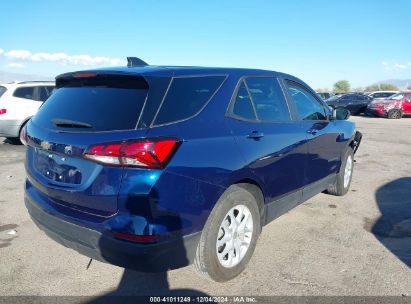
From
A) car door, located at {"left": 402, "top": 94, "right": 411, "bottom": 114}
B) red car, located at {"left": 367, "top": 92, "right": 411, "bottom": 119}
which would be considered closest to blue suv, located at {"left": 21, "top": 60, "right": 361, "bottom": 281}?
red car, located at {"left": 367, "top": 92, "right": 411, "bottom": 119}

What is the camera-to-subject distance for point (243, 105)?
326cm

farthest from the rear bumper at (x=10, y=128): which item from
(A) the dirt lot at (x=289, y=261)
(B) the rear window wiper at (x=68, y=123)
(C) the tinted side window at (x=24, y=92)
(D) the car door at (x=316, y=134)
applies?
(D) the car door at (x=316, y=134)

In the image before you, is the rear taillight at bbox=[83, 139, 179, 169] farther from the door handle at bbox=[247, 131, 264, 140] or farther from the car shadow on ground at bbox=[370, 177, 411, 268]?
the car shadow on ground at bbox=[370, 177, 411, 268]

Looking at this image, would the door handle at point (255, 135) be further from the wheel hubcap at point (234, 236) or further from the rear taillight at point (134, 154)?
the rear taillight at point (134, 154)

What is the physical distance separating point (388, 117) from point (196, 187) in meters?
21.4

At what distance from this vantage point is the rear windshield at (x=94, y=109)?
99.2 inches

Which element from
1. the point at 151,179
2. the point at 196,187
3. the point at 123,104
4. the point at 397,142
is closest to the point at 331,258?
the point at 196,187

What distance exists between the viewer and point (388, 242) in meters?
3.94

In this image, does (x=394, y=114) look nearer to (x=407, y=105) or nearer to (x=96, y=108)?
(x=407, y=105)

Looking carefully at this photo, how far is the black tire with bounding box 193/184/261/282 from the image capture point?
9.22 ft

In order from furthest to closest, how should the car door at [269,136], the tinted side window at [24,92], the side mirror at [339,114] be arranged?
the tinted side window at [24,92]
the side mirror at [339,114]
the car door at [269,136]

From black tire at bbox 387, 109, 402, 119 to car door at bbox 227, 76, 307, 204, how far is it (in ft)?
63.9

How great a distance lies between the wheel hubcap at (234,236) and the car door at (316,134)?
1220 mm

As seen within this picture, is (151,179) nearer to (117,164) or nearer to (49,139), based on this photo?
(117,164)
